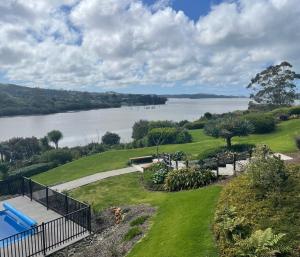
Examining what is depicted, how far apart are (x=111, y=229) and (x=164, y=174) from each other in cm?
578

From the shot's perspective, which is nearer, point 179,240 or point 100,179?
point 179,240

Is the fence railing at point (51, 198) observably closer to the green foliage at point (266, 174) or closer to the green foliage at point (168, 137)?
the green foliage at point (266, 174)

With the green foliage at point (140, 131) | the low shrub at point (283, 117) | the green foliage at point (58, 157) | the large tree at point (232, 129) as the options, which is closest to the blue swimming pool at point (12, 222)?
the large tree at point (232, 129)

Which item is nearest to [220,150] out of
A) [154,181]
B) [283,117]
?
[154,181]

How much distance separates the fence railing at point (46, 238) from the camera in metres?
12.9

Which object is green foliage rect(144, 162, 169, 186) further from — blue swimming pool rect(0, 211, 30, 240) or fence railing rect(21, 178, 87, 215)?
blue swimming pool rect(0, 211, 30, 240)

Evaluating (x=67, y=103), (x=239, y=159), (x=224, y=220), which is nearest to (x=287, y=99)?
(x=239, y=159)

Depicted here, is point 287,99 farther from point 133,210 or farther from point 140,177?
point 133,210

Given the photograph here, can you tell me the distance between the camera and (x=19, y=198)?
20.5 metres

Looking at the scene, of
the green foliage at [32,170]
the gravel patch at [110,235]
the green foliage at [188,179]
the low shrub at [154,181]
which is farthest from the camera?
the green foliage at [32,170]

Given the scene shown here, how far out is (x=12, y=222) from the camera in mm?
18203

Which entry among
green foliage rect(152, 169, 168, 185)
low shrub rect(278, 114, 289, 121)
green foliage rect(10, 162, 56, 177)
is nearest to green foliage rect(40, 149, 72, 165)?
green foliage rect(10, 162, 56, 177)

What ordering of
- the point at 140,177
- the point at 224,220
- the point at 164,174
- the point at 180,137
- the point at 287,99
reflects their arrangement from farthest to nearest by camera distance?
1. the point at 287,99
2. the point at 180,137
3. the point at 140,177
4. the point at 164,174
5. the point at 224,220

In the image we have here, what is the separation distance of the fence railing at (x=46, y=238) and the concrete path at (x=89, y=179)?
701cm
